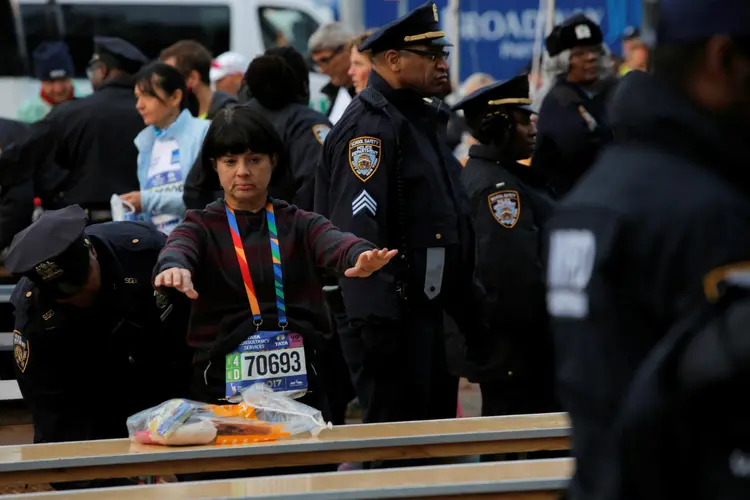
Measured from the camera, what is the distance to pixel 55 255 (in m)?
4.34

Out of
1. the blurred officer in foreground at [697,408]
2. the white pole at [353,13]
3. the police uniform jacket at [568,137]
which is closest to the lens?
the blurred officer in foreground at [697,408]

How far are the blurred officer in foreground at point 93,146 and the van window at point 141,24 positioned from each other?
30.3 feet

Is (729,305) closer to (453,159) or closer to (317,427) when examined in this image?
(317,427)

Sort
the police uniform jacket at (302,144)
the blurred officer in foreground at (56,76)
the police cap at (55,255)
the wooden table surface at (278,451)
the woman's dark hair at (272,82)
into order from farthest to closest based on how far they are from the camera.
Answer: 1. the blurred officer in foreground at (56,76)
2. the woman's dark hair at (272,82)
3. the police uniform jacket at (302,144)
4. the police cap at (55,255)
5. the wooden table surface at (278,451)

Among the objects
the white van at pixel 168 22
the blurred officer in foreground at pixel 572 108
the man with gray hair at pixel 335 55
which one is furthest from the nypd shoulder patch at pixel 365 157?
the white van at pixel 168 22

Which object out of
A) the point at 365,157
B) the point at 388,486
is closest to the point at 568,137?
the point at 365,157

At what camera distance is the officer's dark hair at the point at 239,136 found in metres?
4.57

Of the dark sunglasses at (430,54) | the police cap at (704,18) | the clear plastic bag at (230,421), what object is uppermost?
the police cap at (704,18)

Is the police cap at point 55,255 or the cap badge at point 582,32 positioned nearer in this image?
the police cap at point 55,255

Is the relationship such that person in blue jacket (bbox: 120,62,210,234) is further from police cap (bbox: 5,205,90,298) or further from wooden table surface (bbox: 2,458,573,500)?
wooden table surface (bbox: 2,458,573,500)

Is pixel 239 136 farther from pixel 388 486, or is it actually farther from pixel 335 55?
pixel 335 55

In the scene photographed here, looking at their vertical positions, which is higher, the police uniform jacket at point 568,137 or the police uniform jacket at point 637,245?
the police uniform jacket at point 637,245

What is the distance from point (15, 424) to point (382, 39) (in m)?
2.49

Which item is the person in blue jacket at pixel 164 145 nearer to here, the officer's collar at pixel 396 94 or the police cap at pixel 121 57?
the police cap at pixel 121 57
